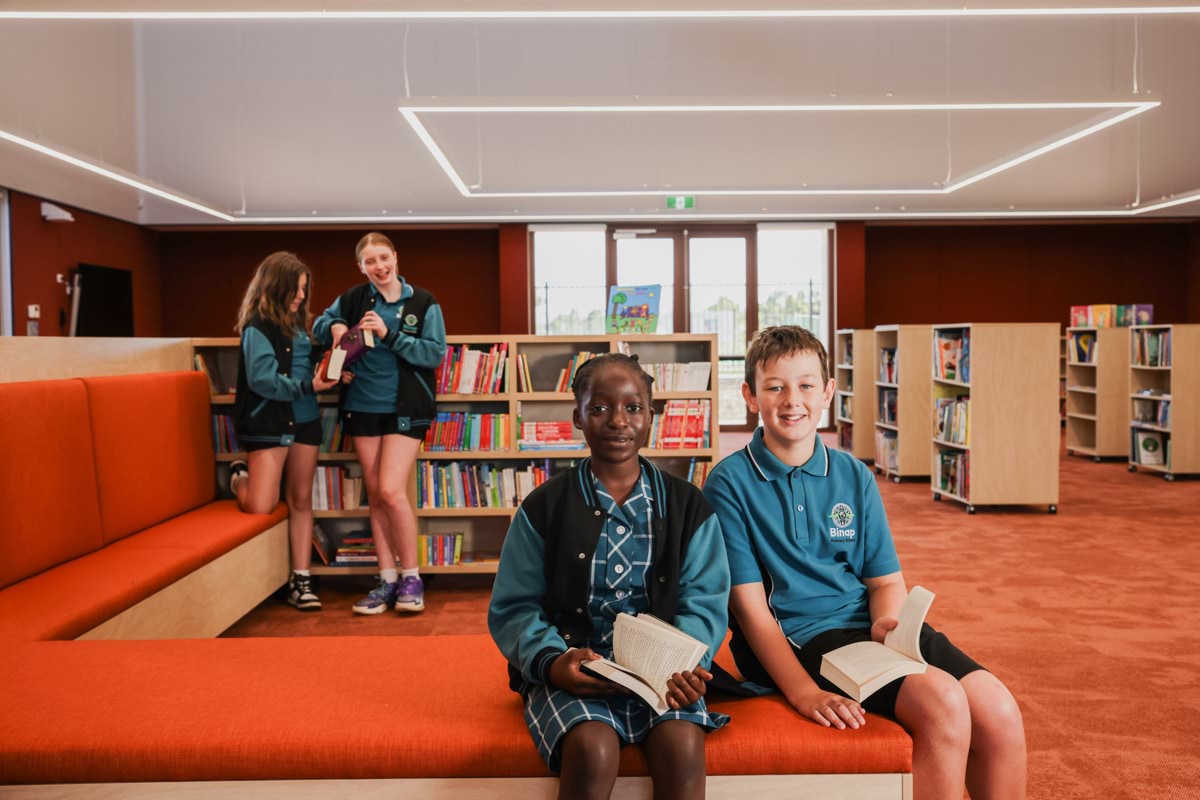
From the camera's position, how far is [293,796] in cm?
169

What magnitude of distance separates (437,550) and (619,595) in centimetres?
289

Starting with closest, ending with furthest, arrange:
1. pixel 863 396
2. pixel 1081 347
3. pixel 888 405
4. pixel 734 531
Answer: pixel 734 531 → pixel 888 405 → pixel 863 396 → pixel 1081 347

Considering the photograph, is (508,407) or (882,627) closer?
(882,627)

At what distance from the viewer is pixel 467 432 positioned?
4.45 meters

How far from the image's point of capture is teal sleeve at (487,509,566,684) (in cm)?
168

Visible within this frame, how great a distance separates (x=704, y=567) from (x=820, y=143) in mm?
8857

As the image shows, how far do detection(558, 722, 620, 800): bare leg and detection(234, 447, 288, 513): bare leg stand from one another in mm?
2823

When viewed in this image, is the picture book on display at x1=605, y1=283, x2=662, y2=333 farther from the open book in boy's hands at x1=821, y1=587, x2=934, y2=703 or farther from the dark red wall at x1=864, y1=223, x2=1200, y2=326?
the dark red wall at x1=864, y1=223, x2=1200, y2=326

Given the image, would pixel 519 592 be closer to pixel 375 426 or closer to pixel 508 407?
pixel 375 426

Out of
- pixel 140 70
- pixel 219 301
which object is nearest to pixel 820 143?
pixel 140 70

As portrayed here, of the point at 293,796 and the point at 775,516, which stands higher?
the point at 775,516

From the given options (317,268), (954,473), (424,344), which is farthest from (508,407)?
(317,268)

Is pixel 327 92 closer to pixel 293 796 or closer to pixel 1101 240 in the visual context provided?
pixel 293 796

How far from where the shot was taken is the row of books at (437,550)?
4.46m
